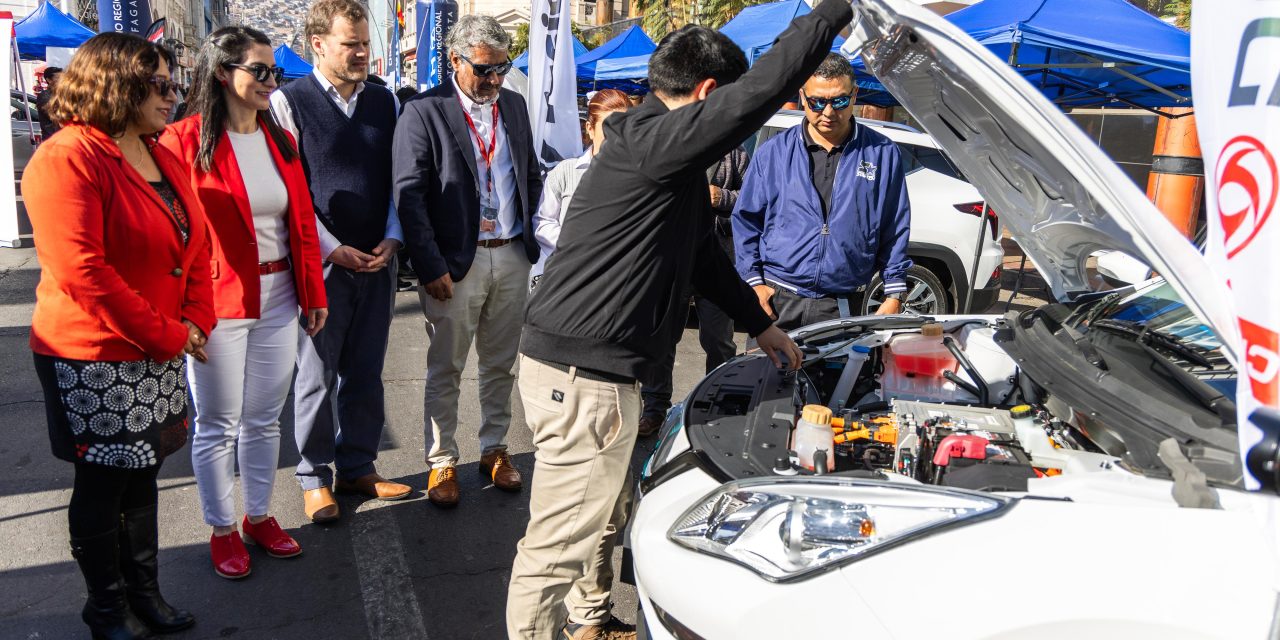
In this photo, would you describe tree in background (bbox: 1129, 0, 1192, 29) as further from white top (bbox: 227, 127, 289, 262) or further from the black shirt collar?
white top (bbox: 227, 127, 289, 262)

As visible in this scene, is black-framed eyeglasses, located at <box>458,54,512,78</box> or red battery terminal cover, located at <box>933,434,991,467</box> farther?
black-framed eyeglasses, located at <box>458,54,512,78</box>

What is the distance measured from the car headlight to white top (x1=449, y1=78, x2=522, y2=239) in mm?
2275

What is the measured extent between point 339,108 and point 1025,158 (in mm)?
2696

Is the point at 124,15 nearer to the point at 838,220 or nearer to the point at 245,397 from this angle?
the point at 245,397

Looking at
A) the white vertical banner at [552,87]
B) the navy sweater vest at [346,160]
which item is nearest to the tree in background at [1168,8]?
the white vertical banner at [552,87]

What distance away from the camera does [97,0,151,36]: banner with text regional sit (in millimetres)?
7867

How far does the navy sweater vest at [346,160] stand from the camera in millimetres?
3578

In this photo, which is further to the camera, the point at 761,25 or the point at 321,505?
the point at 761,25

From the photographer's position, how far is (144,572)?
2.82 metres

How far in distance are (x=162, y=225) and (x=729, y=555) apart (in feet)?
6.48

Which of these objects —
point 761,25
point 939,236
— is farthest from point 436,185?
point 761,25

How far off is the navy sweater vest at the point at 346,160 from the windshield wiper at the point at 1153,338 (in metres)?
2.78

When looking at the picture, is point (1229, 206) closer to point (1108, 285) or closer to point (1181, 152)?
point (1108, 285)

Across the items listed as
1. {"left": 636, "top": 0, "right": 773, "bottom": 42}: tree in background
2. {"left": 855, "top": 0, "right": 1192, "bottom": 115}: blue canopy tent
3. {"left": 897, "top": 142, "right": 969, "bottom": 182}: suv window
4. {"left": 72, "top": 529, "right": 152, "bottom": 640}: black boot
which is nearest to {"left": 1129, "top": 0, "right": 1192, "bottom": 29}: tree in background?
{"left": 636, "top": 0, "right": 773, "bottom": 42}: tree in background
